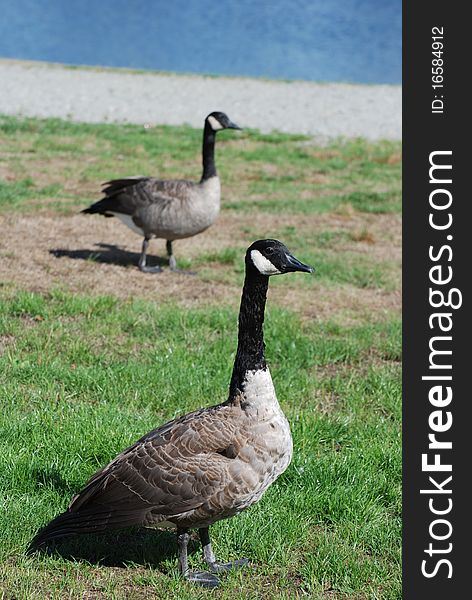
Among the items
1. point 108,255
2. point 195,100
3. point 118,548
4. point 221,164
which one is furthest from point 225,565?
point 195,100

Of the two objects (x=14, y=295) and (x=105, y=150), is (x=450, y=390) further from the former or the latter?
(x=105, y=150)

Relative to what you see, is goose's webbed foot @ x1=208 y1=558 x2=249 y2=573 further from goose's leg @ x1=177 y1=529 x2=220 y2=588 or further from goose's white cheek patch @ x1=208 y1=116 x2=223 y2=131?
goose's white cheek patch @ x1=208 y1=116 x2=223 y2=131

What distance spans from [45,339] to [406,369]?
359cm

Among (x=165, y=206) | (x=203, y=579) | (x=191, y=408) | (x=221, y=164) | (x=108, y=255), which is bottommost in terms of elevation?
(x=203, y=579)

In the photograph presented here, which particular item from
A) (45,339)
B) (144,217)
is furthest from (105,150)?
(45,339)

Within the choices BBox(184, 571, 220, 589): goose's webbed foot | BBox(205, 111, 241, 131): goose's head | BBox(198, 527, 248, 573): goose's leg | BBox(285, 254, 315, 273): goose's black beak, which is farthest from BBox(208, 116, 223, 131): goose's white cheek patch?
BBox(184, 571, 220, 589): goose's webbed foot

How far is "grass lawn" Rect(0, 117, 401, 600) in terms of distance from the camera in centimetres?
444

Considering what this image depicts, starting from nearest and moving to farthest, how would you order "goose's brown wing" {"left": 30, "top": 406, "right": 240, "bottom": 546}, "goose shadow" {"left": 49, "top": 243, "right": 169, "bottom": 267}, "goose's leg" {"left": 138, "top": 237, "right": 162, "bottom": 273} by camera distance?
"goose's brown wing" {"left": 30, "top": 406, "right": 240, "bottom": 546}
"goose's leg" {"left": 138, "top": 237, "right": 162, "bottom": 273}
"goose shadow" {"left": 49, "top": 243, "right": 169, "bottom": 267}

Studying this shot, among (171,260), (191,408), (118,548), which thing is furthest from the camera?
(171,260)

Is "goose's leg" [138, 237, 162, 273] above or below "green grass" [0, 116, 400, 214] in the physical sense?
below

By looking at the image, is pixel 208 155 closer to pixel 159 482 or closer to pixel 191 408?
pixel 191 408

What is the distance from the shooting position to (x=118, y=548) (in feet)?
15.0

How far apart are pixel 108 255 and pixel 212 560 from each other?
290 inches

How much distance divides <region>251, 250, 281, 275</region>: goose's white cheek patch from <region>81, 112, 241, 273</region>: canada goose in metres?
6.21
